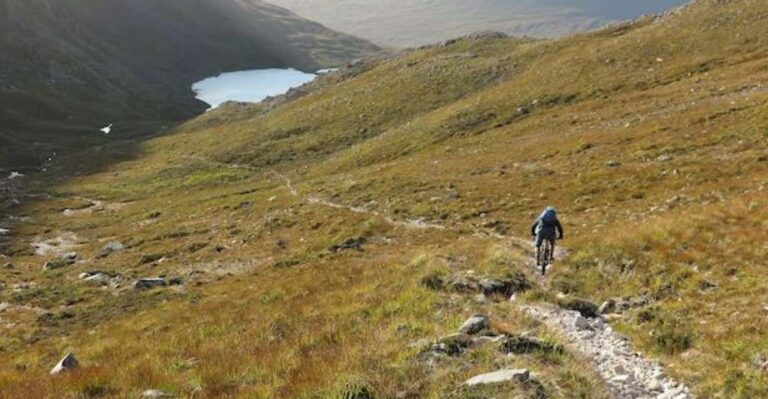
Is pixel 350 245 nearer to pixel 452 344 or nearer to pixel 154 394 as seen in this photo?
pixel 452 344

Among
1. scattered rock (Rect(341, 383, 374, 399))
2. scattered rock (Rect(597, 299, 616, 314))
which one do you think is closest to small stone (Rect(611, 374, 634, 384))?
scattered rock (Rect(341, 383, 374, 399))

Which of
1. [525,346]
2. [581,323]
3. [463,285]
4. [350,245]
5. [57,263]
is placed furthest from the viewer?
[57,263]

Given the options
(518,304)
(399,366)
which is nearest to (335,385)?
(399,366)

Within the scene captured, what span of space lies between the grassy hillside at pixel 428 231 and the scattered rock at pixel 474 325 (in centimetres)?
58

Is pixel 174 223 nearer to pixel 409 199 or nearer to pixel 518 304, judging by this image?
pixel 409 199

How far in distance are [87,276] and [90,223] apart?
23.3 metres

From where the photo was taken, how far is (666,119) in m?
44.2

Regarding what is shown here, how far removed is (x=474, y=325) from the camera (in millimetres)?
13953

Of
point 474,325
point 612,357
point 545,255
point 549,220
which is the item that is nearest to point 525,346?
point 474,325

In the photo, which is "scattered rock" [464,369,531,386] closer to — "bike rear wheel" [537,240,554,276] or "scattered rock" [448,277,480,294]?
"scattered rock" [448,277,480,294]

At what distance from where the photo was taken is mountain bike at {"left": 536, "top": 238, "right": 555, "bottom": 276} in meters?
22.6

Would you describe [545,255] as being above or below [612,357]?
below

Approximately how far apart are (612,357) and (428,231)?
2170 centimetres

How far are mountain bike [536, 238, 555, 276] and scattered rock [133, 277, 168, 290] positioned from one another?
772 inches
